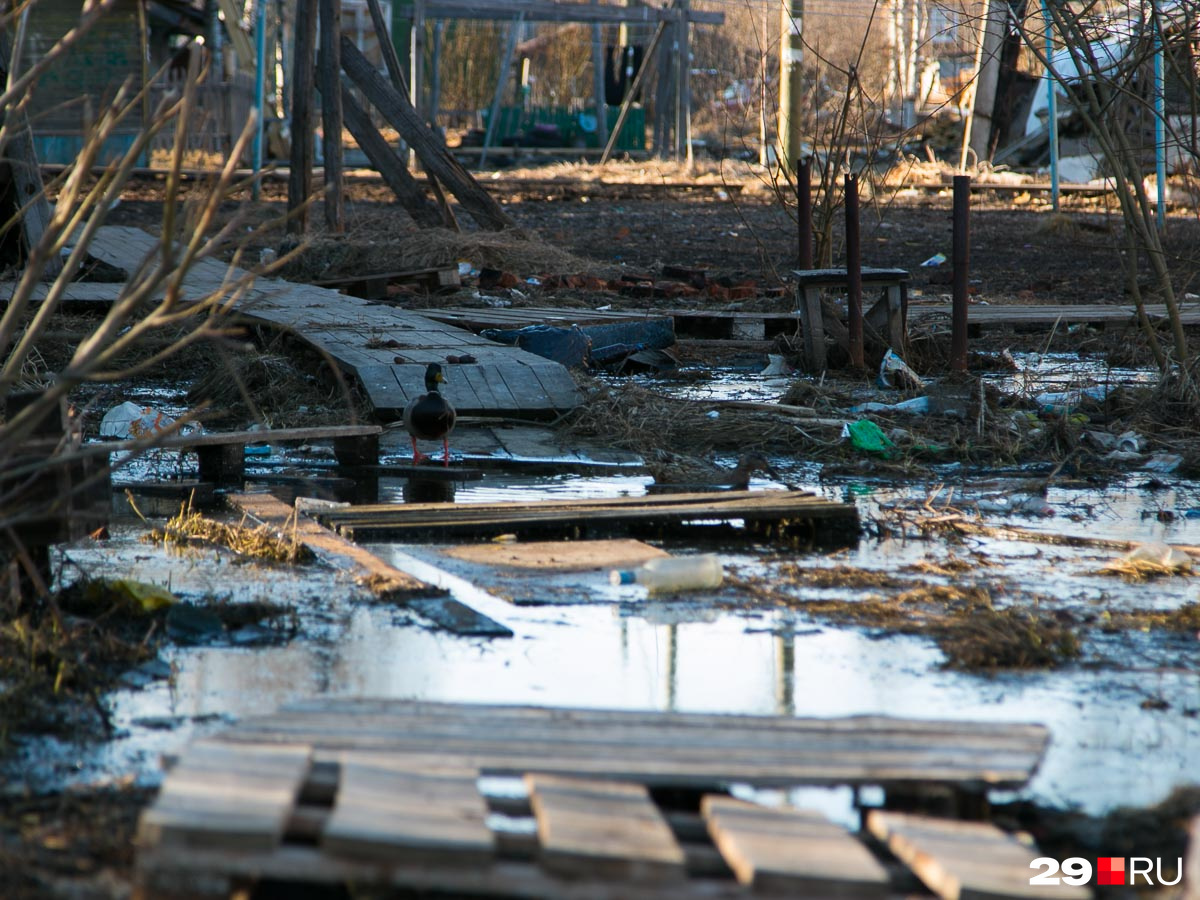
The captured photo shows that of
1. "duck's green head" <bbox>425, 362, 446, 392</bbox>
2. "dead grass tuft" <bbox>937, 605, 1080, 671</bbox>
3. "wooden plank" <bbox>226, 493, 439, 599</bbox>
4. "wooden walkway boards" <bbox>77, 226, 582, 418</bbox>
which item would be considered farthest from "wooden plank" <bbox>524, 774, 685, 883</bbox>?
"wooden walkway boards" <bbox>77, 226, 582, 418</bbox>

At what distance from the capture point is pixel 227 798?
92.2 inches

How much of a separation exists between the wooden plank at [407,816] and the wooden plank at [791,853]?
418mm

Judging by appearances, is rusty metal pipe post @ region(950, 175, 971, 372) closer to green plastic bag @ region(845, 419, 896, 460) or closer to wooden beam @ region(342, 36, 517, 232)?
green plastic bag @ region(845, 419, 896, 460)

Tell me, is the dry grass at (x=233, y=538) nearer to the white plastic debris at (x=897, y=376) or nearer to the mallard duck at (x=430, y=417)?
the mallard duck at (x=430, y=417)

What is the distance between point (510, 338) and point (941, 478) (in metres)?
3.59

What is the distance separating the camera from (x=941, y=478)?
6164 mm

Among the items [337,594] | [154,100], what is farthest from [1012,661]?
[154,100]

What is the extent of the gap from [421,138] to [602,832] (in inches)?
476

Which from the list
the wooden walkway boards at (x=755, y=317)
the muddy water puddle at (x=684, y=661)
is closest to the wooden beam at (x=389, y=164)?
the wooden walkway boards at (x=755, y=317)

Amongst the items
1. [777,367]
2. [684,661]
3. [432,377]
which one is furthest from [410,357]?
[684,661]

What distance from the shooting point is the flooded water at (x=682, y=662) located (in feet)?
10.2

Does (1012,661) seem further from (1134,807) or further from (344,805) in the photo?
(344,805)

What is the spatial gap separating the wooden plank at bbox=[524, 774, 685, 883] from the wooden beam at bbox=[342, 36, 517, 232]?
11.7 meters

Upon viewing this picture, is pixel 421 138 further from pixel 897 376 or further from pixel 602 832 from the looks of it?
pixel 602 832
